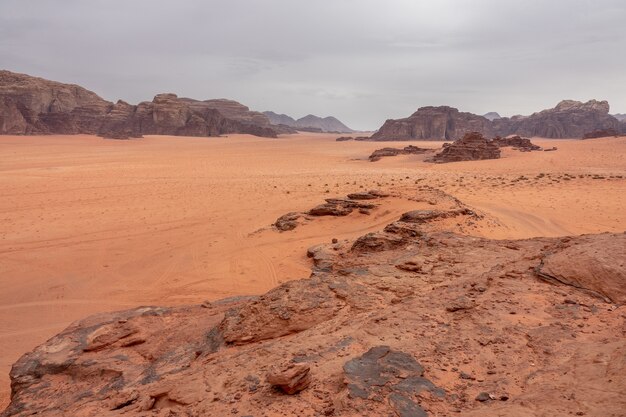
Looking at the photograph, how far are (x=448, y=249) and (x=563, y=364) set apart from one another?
3267mm

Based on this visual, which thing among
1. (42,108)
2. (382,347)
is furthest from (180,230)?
(42,108)

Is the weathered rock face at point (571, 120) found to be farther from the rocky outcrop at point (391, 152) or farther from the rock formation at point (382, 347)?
the rock formation at point (382, 347)

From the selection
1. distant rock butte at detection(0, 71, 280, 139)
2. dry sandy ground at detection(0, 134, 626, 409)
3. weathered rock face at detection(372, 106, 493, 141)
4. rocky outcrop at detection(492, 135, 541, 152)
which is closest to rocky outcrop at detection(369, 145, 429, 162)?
rocky outcrop at detection(492, 135, 541, 152)

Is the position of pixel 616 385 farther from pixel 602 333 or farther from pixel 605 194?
pixel 605 194

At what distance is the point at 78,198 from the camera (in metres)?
16.9

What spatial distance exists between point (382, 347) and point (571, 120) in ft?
308

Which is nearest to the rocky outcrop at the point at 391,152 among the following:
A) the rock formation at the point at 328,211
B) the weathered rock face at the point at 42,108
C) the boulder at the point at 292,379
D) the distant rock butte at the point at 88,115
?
the rock formation at the point at 328,211

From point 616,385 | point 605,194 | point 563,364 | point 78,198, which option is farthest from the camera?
point 78,198

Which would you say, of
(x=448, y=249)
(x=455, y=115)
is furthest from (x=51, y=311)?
(x=455, y=115)

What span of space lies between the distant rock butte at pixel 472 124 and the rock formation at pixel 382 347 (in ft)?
241

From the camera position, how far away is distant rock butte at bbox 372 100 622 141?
7669 centimetres

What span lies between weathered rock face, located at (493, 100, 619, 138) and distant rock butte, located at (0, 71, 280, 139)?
56552mm

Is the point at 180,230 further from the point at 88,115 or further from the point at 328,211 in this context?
the point at 88,115

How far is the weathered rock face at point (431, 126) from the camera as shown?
251ft
